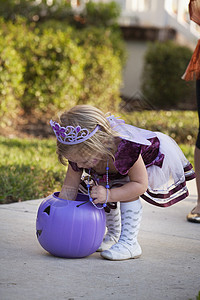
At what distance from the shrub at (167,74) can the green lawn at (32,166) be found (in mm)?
4140

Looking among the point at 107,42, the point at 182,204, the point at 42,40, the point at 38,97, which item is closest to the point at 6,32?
the point at 42,40

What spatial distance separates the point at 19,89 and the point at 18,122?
763mm

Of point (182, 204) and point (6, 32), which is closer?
point (182, 204)

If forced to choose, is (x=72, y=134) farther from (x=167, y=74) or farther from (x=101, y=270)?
(x=167, y=74)

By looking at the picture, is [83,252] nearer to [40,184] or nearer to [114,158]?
[114,158]

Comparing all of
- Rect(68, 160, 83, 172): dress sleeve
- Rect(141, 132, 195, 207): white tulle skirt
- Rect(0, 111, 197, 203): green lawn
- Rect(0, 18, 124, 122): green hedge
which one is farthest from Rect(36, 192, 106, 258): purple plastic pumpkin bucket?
Rect(0, 18, 124, 122): green hedge

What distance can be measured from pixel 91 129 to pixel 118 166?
0.29m

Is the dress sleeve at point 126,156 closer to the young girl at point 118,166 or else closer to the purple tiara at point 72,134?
the young girl at point 118,166

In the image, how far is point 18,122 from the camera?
910 cm

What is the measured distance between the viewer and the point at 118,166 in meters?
3.15

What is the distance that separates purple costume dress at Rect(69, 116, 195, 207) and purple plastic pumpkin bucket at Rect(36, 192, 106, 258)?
12.0 inches

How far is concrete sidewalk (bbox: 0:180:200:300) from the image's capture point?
256 cm

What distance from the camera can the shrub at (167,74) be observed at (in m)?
12.7

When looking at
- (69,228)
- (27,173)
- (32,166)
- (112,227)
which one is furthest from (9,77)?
(69,228)
